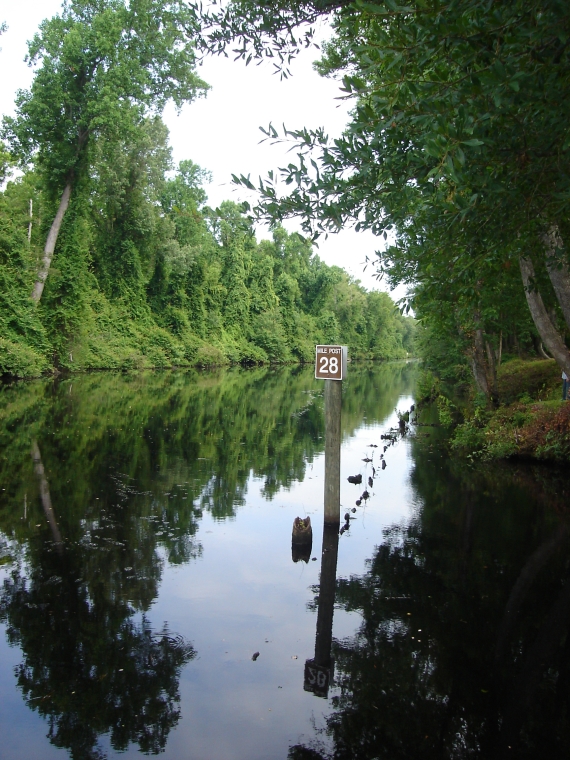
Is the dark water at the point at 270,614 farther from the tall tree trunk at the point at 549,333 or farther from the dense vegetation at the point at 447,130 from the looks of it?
the dense vegetation at the point at 447,130

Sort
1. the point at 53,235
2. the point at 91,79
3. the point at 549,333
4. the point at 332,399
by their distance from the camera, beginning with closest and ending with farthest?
the point at 332,399 → the point at 549,333 → the point at 91,79 → the point at 53,235

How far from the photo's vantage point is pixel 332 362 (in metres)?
8.58

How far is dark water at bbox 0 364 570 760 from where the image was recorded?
456 centimetres

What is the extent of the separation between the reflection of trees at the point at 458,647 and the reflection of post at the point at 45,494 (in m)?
3.63

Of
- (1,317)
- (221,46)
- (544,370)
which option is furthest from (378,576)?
(1,317)

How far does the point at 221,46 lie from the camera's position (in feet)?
24.2

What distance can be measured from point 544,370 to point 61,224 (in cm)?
2933

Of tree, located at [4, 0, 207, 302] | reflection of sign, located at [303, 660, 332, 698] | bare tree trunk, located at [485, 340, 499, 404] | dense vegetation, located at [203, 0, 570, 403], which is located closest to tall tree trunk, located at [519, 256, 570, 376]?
dense vegetation, located at [203, 0, 570, 403]

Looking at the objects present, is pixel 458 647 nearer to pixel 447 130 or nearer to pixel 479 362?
pixel 447 130

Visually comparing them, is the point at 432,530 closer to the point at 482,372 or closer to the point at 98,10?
the point at 482,372

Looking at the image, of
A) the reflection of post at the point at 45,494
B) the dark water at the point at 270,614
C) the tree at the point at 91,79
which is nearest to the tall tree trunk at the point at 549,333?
the dark water at the point at 270,614

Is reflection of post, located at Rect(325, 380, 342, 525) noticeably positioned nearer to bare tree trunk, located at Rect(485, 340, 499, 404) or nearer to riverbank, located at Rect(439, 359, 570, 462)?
riverbank, located at Rect(439, 359, 570, 462)

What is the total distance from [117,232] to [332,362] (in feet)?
149

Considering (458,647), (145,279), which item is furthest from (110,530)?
(145,279)
